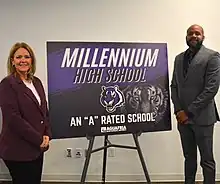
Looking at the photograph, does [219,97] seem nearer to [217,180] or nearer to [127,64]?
[217,180]

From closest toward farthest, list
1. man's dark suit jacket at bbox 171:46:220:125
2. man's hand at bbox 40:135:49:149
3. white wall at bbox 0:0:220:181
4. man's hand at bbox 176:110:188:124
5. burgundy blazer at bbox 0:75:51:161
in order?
burgundy blazer at bbox 0:75:51:161 < man's hand at bbox 40:135:49:149 < man's dark suit jacket at bbox 171:46:220:125 < man's hand at bbox 176:110:188:124 < white wall at bbox 0:0:220:181

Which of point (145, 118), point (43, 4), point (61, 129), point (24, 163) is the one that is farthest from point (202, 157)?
point (43, 4)

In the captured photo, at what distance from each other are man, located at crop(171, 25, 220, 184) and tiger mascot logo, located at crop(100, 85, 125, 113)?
0.55 meters

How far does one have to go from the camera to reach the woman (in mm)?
2326

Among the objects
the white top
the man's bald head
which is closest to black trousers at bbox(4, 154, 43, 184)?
the white top

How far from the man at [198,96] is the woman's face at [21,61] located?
4.76ft

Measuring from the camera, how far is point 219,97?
13.5 feet

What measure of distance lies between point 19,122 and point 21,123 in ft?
0.05

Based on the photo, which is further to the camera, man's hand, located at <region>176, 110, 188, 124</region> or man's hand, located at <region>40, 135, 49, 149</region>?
man's hand, located at <region>176, 110, 188, 124</region>

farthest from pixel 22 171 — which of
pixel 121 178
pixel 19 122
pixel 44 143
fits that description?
pixel 121 178

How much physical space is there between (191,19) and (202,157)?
1686mm

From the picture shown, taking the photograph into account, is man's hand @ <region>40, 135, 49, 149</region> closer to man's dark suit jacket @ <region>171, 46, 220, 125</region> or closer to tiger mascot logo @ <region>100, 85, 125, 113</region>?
tiger mascot logo @ <region>100, 85, 125, 113</region>

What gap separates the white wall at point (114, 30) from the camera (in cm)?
410

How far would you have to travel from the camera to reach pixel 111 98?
320cm
